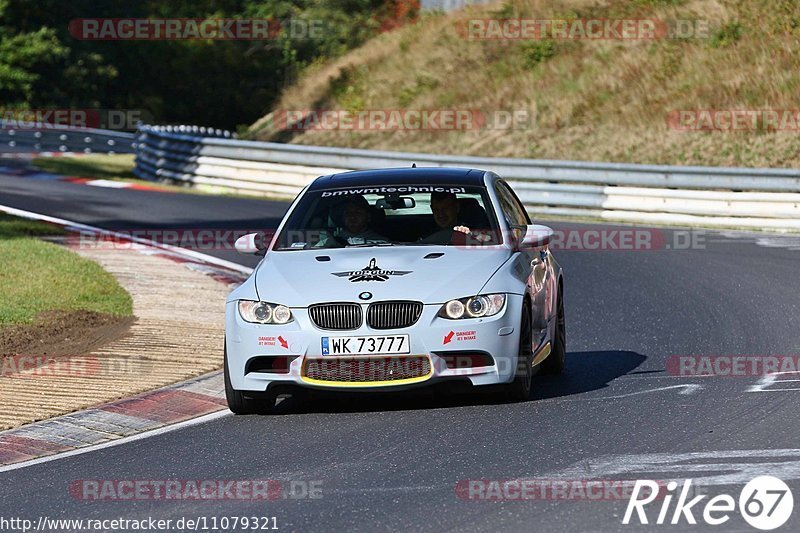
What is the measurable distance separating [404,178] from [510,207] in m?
0.88

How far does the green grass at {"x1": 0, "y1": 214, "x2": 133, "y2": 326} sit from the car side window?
172 inches

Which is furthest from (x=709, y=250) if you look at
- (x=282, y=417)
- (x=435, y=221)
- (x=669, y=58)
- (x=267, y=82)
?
(x=267, y=82)

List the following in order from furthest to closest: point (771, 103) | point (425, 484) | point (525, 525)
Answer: point (771, 103) < point (425, 484) < point (525, 525)

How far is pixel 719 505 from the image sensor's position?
6.40 meters

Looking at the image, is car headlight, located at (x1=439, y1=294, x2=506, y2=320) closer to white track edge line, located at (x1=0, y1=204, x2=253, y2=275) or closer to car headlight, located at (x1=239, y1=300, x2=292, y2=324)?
car headlight, located at (x1=239, y1=300, x2=292, y2=324)

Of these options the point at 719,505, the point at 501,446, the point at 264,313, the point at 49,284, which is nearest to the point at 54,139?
the point at 49,284

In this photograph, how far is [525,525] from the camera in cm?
623

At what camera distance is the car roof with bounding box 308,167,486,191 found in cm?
1043

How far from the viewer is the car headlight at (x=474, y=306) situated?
9000mm

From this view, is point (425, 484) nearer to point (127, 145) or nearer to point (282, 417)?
point (282, 417)

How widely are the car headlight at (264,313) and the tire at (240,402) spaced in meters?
0.29

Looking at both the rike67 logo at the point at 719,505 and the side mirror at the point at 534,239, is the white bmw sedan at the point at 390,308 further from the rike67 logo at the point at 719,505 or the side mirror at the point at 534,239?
the rike67 logo at the point at 719,505

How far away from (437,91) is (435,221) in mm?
28525

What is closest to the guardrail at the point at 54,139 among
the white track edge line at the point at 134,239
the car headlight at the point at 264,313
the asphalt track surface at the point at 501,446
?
the white track edge line at the point at 134,239
